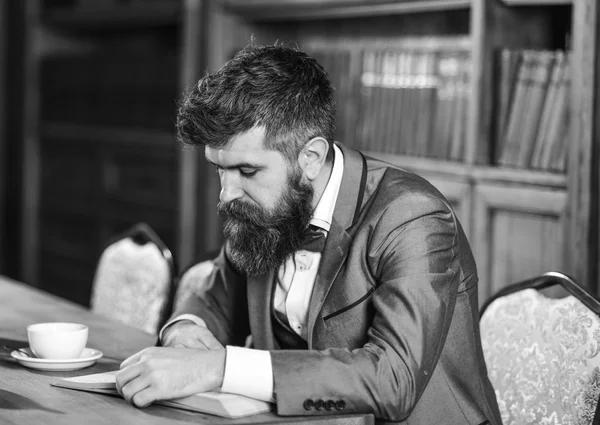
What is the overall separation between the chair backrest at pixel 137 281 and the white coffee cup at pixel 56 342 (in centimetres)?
88

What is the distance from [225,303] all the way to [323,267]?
0.39m

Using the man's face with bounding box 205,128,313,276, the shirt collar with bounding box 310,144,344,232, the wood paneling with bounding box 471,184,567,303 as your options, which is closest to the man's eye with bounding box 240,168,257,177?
the man's face with bounding box 205,128,313,276

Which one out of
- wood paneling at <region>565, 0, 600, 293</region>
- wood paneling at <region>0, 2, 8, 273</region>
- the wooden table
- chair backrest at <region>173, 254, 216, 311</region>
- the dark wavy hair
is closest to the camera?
the wooden table

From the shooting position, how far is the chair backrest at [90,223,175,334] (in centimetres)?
280

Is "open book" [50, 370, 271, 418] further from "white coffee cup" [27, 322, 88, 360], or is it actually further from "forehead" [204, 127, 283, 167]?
"forehead" [204, 127, 283, 167]

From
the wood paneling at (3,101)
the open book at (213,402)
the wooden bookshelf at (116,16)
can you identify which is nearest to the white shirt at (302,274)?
the open book at (213,402)

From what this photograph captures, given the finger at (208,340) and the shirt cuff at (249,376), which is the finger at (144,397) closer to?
the shirt cuff at (249,376)

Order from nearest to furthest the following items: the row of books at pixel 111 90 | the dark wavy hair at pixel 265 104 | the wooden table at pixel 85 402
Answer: the wooden table at pixel 85 402
the dark wavy hair at pixel 265 104
the row of books at pixel 111 90

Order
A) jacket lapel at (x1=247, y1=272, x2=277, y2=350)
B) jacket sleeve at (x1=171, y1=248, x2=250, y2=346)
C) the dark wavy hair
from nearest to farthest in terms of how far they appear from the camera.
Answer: the dark wavy hair
jacket lapel at (x1=247, y1=272, x2=277, y2=350)
jacket sleeve at (x1=171, y1=248, x2=250, y2=346)

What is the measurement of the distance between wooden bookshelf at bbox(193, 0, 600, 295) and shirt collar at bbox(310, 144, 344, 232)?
937 mm

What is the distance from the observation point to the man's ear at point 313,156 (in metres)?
1.79

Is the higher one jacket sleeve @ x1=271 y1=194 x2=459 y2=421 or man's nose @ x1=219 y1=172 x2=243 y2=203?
man's nose @ x1=219 y1=172 x2=243 y2=203

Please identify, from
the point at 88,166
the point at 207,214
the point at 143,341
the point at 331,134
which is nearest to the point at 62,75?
the point at 88,166

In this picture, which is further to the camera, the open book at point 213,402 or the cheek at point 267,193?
the cheek at point 267,193
